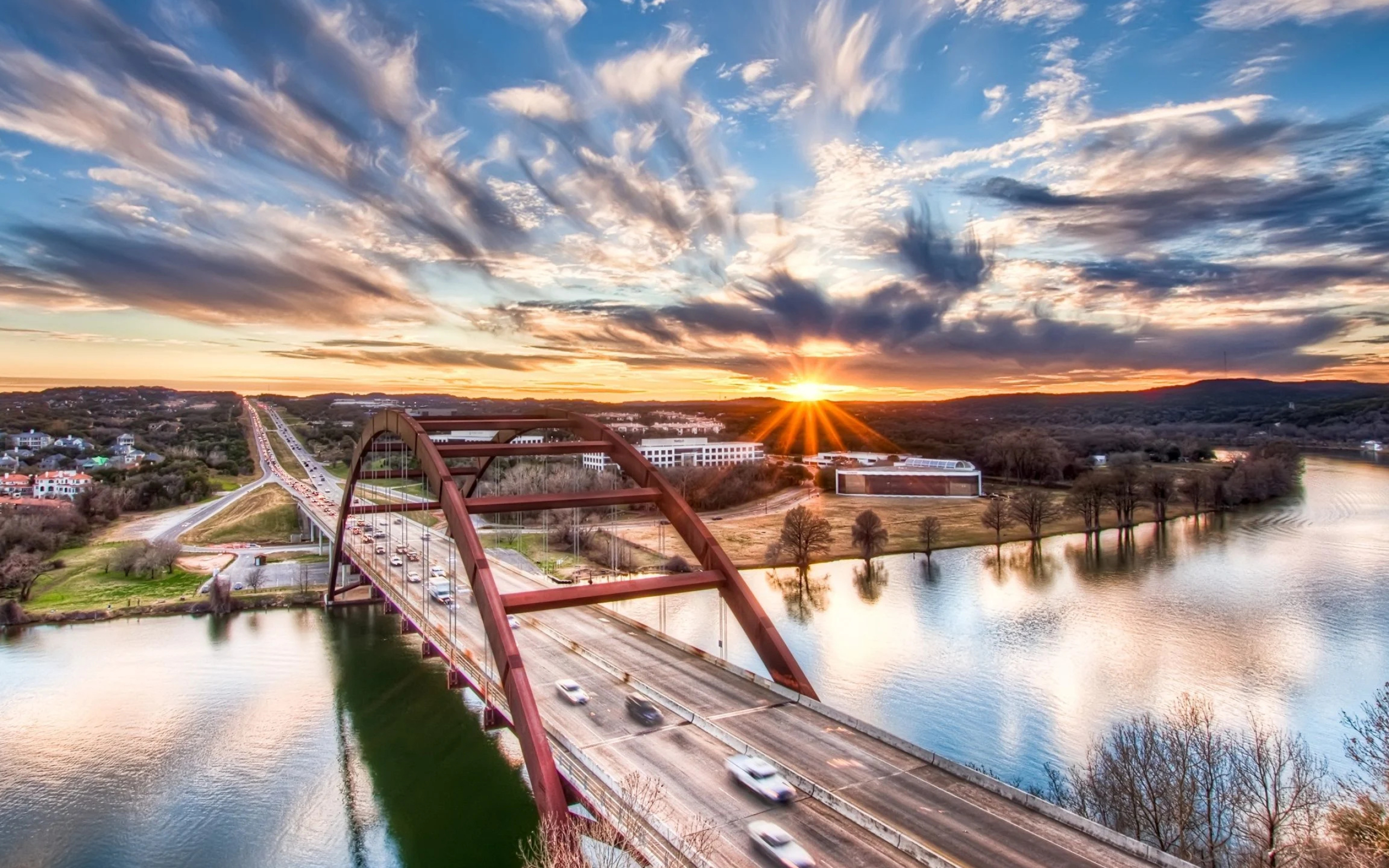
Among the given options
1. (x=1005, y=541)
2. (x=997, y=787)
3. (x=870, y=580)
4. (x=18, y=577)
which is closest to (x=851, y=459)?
(x=1005, y=541)

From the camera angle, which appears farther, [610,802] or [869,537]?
[869,537]

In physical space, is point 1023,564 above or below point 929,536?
below

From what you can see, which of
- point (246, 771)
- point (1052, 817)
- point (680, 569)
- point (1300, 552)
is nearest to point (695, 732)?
point (1052, 817)

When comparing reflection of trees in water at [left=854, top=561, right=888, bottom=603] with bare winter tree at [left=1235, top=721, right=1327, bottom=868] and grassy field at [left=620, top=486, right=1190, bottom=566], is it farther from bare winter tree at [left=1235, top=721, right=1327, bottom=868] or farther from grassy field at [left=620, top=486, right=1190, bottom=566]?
bare winter tree at [left=1235, top=721, right=1327, bottom=868]

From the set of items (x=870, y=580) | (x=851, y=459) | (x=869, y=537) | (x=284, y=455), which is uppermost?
(x=284, y=455)

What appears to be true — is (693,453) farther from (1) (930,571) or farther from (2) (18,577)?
Result: (2) (18,577)

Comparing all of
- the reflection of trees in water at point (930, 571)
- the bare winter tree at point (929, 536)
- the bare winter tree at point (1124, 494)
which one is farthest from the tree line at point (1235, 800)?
the bare winter tree at point (1124, 494)

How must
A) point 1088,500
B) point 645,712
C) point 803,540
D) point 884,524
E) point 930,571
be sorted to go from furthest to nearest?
point 884,524 < point 1088,500 < point 803,540 < point 930,571 < point 645,712
